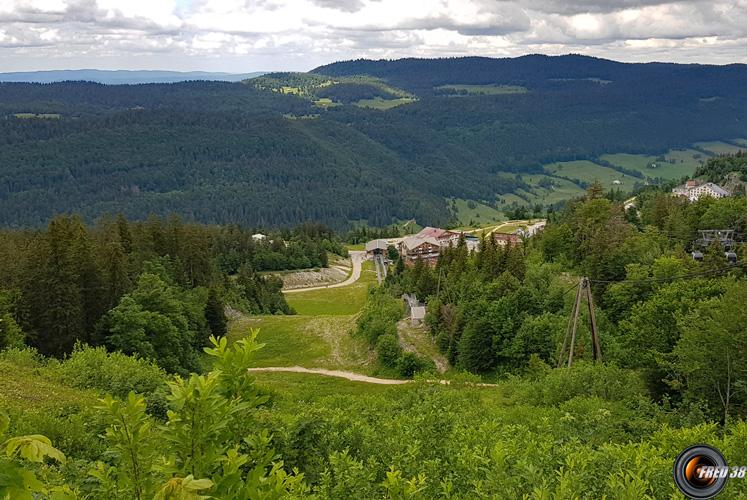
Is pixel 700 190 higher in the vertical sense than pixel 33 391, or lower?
lower

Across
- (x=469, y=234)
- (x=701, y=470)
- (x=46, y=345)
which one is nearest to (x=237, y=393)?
(x=701, y=470)

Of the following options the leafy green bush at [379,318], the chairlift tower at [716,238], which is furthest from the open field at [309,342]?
the chairlift tower at [716,238]

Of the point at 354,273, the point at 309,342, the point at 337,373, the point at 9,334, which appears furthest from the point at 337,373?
the point at 354,273

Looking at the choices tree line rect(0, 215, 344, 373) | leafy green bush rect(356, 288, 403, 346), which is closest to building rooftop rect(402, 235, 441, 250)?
leafy green bush rect(356, 288, 403, 346)

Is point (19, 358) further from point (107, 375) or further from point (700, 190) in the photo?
point (700, 190)

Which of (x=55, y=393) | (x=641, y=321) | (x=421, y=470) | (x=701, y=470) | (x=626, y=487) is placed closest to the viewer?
(x=701, y=470)

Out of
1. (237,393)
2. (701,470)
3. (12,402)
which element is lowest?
(12,402)

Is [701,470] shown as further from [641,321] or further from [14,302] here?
[14,302]

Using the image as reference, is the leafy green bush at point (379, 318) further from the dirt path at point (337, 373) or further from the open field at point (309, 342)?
the dirt path at point (337, 373)
